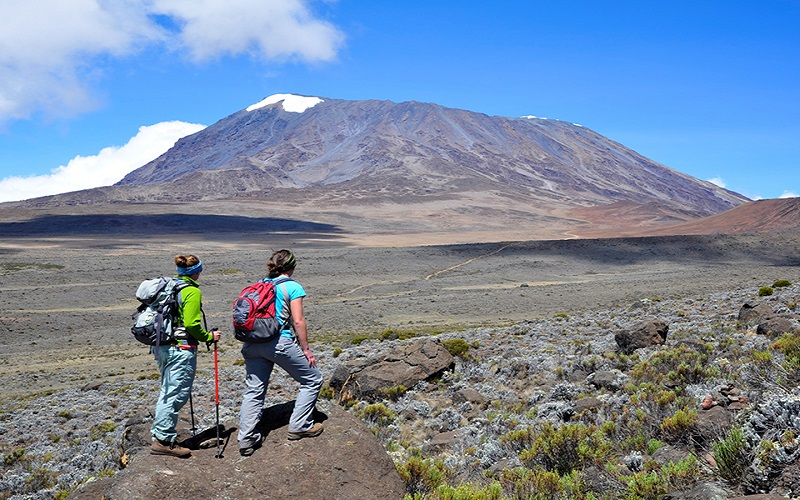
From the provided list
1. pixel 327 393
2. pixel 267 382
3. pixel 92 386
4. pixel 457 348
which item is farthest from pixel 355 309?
pixel 267 382

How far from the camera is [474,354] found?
1257 centimetres

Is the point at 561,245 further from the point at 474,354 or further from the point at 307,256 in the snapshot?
the point at 474,354

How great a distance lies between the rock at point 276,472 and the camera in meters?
3.55

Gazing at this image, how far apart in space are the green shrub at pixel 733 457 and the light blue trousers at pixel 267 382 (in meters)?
2.76

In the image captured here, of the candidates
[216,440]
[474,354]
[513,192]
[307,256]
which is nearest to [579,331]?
[474,354]

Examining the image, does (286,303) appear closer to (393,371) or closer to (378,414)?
(378,414)

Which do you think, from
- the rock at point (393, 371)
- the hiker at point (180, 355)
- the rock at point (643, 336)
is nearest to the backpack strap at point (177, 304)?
the hiker at point (180, 355)

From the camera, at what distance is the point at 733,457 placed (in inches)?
146

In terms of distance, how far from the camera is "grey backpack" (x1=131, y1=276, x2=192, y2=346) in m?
4.43

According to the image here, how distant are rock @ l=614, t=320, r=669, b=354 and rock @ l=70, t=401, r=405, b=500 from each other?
23.8 ft

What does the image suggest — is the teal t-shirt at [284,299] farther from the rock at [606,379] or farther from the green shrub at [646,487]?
the rock at [606,379]

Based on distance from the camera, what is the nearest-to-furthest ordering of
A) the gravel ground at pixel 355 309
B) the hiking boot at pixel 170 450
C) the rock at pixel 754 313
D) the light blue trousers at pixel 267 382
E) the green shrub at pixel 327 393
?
the hiking boot at pixel 170 450, the light blue trousers at pixel 267 382, the gravel ground at pixel 355 309, the green shrub at pixel 327 393, the rock at pixel 754 313

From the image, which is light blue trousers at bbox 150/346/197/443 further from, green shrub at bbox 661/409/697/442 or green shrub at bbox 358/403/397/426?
green shrub at bbox 661/409/697/442

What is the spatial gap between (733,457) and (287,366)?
10.2 feet
